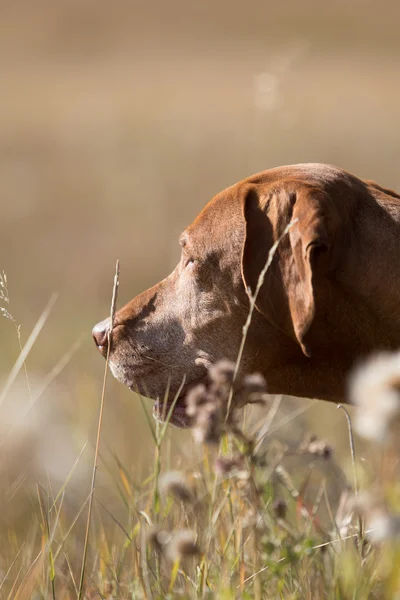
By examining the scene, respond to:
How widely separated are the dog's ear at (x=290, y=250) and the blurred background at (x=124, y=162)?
81 centimetres

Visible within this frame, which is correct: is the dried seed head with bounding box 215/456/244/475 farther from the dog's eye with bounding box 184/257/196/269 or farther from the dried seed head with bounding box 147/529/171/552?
the dog's eye with bounding box 184/257/196/269

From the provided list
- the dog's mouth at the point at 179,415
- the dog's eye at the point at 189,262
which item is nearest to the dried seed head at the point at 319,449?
the dog's mouth at the point at 179,415

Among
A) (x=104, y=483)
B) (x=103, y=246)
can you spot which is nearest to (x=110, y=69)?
(x=103, y=246)

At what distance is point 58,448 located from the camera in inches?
149

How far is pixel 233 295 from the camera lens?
3324 mm

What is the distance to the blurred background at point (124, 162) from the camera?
4.99 meters

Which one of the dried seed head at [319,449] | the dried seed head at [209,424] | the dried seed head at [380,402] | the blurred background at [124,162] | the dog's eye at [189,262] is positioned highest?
the dried seed head at [380,402]

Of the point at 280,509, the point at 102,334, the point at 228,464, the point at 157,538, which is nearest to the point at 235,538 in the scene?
the point at 280,509

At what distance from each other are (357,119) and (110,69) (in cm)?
1283

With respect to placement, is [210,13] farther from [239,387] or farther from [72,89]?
[239,387]

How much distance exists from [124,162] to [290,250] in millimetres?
10857

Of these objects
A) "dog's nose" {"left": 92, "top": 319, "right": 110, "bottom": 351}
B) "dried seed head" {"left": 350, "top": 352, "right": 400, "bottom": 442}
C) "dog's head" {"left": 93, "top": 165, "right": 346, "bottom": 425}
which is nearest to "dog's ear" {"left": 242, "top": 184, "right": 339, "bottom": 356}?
"dog's head" {"left": 93, "top": 165, "right": 346, "bottom": 425}

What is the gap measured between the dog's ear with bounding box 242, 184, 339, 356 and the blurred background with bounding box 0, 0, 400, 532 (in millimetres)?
807

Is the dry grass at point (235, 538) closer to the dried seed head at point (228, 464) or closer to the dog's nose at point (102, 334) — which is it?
the dried seed head at point (228, 464)
